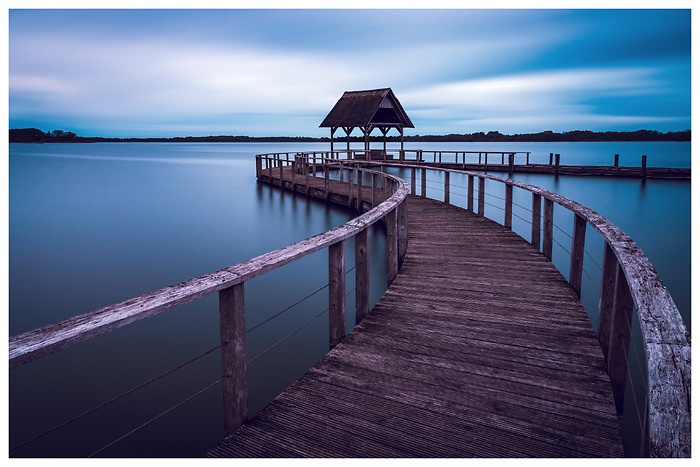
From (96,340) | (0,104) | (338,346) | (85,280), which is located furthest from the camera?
(85,280)

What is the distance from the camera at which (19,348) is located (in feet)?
4.17

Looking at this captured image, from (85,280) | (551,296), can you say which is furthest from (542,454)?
(85,280)

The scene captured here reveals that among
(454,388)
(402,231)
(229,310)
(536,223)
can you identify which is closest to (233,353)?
(229,310)

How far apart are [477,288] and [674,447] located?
3.01m

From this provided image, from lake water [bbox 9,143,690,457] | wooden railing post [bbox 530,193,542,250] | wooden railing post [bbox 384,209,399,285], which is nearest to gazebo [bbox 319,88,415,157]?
lake water [bbox 9,143,690,457]

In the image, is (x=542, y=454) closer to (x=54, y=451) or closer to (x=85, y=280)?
(x=54, y=451)

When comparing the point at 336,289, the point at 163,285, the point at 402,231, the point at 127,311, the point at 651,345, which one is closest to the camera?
the point at 651,345

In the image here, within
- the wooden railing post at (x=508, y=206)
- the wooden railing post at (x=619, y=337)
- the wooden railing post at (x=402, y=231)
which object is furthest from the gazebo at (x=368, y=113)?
the wooden railing post at (x=619, y=337)

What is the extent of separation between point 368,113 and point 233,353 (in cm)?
2544

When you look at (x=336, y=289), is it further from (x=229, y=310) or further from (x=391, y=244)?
(x=391, y=244)

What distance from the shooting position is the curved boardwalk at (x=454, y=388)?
199 centimetres

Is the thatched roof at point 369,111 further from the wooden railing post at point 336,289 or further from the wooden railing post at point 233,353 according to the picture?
the wooden railing post at point 233,353

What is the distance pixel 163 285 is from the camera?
8.18m

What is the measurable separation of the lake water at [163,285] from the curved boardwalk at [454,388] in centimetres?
188
